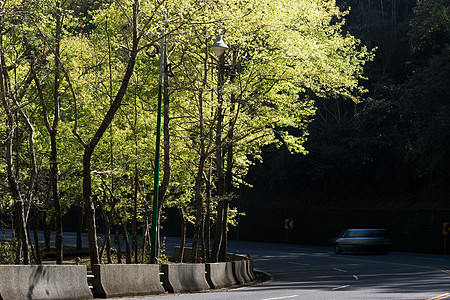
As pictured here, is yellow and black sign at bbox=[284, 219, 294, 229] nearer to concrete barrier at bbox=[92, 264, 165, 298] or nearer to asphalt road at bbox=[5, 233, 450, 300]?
asphalt road at bbox=[5, 233, 450, 300]

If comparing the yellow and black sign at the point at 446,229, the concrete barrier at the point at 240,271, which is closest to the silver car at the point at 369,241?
the yellow and black sign at the point at 446,229

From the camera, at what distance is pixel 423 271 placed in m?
26.6

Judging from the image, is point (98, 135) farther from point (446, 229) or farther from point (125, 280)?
point (446, 229)

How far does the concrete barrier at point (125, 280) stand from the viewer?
47.3ft

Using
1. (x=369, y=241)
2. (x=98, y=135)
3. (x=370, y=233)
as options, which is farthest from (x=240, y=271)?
(x=370, y=233)

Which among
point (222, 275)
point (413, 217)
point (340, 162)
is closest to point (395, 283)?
point (222, 275)

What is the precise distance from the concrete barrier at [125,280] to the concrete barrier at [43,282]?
0.56 m

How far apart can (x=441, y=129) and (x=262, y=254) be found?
43.7 ft

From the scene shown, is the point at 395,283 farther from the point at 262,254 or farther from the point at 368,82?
the point at 368,82

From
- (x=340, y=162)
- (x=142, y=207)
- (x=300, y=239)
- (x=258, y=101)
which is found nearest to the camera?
(x=258, y=101)

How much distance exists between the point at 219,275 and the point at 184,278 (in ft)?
9.25

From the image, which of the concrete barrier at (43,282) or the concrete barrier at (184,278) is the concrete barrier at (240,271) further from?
the concrete barrier at (43,282)

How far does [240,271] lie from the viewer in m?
23.0

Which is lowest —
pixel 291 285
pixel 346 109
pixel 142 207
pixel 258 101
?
pixel 291 285
